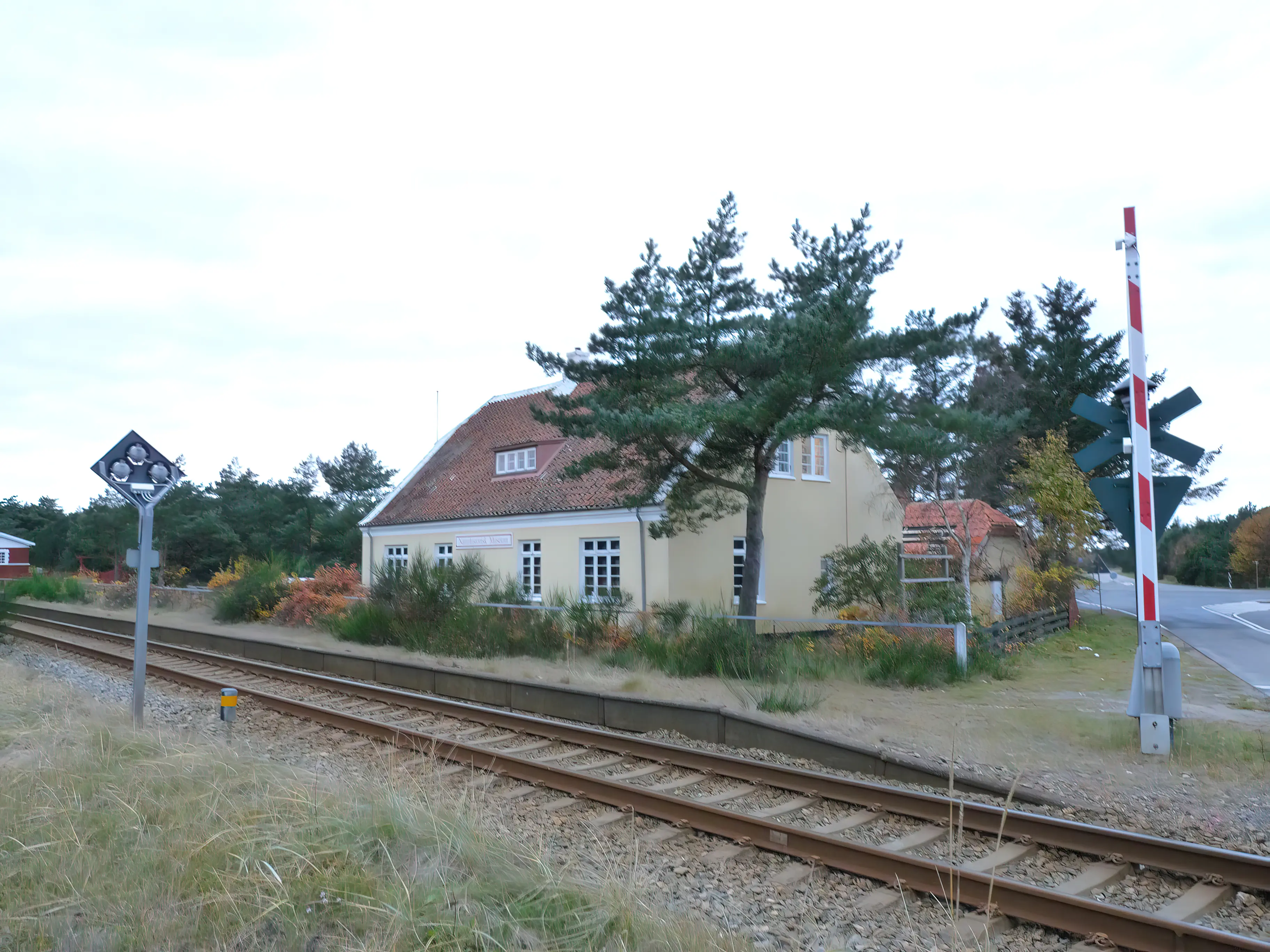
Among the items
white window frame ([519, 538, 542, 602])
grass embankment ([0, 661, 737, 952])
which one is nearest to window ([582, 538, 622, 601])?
white window frame ([519, 538, 542, 602])

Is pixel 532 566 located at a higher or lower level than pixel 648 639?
higher

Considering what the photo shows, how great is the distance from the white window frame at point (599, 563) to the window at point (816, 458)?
6435 millimetres

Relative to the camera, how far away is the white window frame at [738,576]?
2547cm

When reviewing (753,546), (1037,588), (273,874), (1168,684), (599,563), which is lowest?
(273,874)

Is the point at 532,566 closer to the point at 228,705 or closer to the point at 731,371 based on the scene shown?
the point at 731,371

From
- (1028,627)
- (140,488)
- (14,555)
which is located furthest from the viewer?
(14,555)

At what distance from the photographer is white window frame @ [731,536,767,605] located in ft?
83.6

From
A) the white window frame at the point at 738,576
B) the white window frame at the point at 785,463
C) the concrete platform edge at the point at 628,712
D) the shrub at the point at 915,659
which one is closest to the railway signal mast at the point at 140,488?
the concrete platform edge at the point at 628,712

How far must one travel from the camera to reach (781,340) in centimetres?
1680

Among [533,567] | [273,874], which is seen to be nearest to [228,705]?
[273,874]

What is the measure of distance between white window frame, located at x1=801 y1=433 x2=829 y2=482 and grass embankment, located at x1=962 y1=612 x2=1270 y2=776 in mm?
8087

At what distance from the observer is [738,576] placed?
83.9 feet

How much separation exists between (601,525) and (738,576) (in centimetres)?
405

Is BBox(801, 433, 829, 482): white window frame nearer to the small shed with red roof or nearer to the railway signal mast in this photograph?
the small shed with red roof
